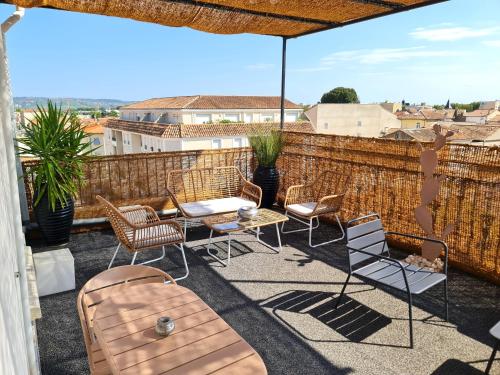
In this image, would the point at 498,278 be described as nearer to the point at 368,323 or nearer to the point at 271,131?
the point at 368,323

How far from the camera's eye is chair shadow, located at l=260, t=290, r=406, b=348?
2.86 m

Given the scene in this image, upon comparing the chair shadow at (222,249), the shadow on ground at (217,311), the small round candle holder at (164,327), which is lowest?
the shadow on ground at (217,311)

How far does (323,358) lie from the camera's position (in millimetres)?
2531

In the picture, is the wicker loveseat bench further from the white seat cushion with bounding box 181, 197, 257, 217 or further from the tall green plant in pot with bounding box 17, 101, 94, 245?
the tall green plant in pot with bounding box 17, 101, 94, 245

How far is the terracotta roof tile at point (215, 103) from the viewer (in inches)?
1622

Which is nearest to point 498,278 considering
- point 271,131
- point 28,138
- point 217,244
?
point 217,244

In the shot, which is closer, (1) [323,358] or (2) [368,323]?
(1) [323,358]

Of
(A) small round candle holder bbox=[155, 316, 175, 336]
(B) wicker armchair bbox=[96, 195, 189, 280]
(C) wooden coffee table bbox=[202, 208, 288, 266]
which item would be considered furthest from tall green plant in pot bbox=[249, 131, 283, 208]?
(A) small round candle holder bbox=[155, 316, 175, 336]

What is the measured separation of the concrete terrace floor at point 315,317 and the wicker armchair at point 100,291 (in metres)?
0.77

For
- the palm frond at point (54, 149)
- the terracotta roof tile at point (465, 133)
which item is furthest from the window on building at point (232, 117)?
the palm frond at point (54, 149)

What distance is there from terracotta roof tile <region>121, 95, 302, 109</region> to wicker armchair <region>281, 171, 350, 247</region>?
35.5 m

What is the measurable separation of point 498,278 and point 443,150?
1.39 meters

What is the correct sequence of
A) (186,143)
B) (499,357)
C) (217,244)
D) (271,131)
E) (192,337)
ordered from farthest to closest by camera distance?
(186,143)
(271,131)
(217,244)
(499,357)
(192,337)

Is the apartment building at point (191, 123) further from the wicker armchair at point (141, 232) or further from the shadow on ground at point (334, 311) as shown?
the shadow on ground at point (334, 311)
